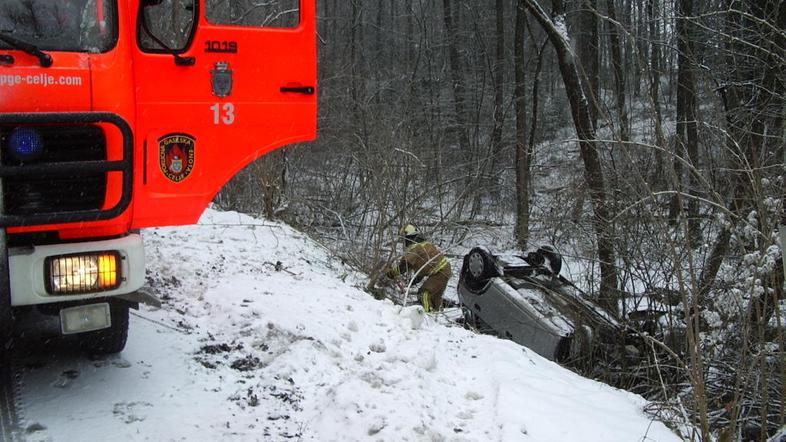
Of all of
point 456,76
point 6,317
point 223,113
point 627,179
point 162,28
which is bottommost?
point 6,317

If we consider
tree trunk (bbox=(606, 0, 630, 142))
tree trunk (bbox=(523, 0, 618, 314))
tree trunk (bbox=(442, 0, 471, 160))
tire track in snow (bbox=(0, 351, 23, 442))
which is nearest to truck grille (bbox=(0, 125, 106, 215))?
tire track in snow (bbox=(0, 351, 23, 442))

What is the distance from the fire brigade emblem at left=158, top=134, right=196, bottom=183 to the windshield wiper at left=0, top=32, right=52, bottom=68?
808mm

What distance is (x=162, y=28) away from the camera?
4004 mm

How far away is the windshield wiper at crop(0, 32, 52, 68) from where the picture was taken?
3.03 m

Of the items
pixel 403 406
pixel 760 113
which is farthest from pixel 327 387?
pixel 760 113

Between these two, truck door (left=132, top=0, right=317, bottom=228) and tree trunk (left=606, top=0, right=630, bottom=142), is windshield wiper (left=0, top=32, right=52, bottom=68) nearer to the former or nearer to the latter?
truck door (left=132, top=0, right=317, bottom=228)

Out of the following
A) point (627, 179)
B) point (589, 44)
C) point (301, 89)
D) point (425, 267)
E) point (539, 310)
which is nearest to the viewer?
point (301, 89)

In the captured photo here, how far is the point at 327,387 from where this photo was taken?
4.29 meters

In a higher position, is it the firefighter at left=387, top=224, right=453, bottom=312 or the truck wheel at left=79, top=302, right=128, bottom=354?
the truck wheel at left=79, top=302, right=128, bottom=354

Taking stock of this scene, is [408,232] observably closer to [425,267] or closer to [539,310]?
[425,267]

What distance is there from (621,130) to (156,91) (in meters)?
4.39

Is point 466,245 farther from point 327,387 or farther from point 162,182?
point 162,182

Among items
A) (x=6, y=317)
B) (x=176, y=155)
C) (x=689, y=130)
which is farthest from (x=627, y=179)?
(x=6, y=317)

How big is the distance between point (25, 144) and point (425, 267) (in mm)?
5480
